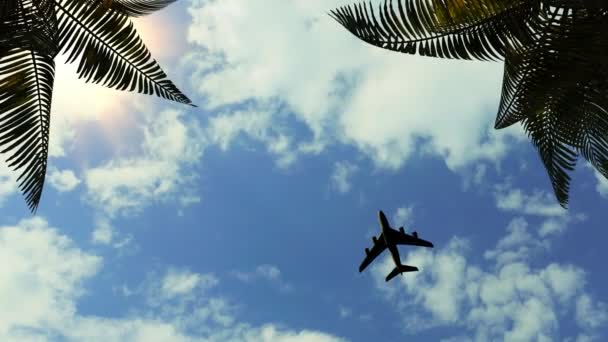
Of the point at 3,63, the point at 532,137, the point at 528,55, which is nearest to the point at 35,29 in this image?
the point at 3,63

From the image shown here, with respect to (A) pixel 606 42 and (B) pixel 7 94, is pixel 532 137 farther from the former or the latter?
(B) pixel 7 94

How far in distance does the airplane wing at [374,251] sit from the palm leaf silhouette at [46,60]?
27.6 m

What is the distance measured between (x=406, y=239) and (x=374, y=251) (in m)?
2.44

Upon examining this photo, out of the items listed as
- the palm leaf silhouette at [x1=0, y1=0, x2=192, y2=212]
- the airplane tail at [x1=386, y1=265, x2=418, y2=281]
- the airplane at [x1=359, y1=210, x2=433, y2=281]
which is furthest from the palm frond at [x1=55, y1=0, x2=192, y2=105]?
the airplane tail at [x1=386, y1=265, x2=418, y2=281]

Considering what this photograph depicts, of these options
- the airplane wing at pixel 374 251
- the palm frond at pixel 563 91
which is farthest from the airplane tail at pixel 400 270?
the palm frond at pixel 563 91

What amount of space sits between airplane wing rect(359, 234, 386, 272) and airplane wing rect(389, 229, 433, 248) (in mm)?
778

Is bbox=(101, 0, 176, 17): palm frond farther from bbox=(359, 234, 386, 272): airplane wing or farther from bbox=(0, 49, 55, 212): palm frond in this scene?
bbox=(359, 234, 386, 272): airplane wing

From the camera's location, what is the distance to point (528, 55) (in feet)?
21.2

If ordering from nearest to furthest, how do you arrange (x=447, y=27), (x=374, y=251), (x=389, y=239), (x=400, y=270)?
(x=447, y=27)
(x=389, y=239)
(x=374, y=251)
(x=400, y=270)

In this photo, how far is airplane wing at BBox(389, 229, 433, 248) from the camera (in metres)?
32.7

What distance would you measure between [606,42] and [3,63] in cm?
664

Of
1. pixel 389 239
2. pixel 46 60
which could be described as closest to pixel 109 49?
pixel 46 60

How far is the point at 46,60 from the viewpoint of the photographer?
6.45 metres

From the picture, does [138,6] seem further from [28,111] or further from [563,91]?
[563,91]
